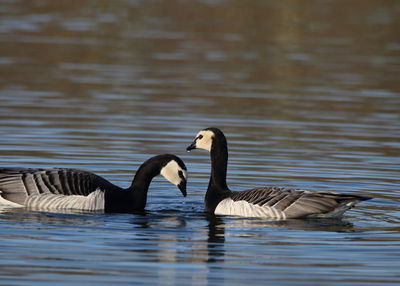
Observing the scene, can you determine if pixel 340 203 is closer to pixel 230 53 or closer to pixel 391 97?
pixel 391 97

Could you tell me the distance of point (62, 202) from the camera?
15938 millimetres

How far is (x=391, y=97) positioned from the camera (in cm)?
2877

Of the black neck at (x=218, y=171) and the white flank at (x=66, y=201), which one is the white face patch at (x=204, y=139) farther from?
the white flank at (x=66, y=201)

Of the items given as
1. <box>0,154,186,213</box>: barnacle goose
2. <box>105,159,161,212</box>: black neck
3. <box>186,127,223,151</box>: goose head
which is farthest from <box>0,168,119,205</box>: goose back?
<box>186,127,223,151</box>: goose head

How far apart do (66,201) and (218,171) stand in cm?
266

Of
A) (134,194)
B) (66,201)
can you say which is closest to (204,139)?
(134,194)

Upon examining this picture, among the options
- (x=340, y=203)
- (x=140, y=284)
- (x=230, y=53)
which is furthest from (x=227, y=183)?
(x=230, y=53)

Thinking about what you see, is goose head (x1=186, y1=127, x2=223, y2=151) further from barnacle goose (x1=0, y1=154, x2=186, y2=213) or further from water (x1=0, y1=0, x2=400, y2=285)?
barnacle goose (x1=0, y1=154, x2=186, y2=213)

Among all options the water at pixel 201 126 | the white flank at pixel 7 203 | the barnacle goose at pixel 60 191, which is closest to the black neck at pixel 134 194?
the barnacle goose at pixel 60 191

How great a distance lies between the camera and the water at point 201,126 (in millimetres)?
12844

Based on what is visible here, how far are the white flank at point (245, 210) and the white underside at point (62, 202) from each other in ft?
6.08

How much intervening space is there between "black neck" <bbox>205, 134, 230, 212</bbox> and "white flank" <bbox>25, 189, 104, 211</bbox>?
1796 mm

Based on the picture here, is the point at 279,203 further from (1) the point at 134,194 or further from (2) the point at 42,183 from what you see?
(2) the point at 42,183

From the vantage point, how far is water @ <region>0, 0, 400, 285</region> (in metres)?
12.8
